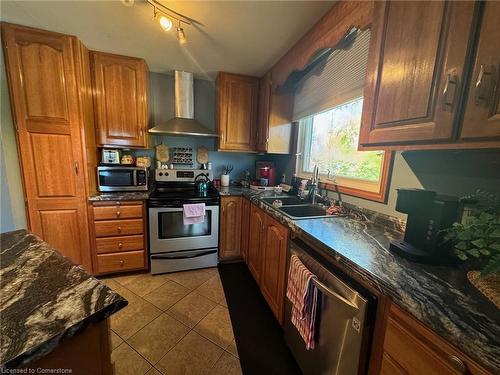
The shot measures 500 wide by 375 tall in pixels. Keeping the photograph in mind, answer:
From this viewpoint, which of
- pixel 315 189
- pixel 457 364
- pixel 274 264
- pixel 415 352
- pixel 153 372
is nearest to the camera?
pixel 457 364

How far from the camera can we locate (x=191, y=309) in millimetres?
1752

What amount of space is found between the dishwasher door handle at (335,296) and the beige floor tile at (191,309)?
3.86 feet

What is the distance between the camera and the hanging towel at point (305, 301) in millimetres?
1029

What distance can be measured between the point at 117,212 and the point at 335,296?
2.10 meters

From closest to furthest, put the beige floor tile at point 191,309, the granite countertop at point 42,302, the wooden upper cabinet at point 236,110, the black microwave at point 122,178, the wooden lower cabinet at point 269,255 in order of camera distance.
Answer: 1. the granite countertop at point 42,302
2. the wooden lower cabinet at point 269,255
3. the beige floor tile at point 191,309
4. the black microwave at point 122,178
5. the wooden upper cabinet at point 236,110

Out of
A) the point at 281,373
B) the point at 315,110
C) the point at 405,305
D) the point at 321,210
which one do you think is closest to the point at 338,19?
the point at 315,110

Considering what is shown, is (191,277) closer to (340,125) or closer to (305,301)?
(305,301)

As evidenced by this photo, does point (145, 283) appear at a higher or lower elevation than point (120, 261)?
lower

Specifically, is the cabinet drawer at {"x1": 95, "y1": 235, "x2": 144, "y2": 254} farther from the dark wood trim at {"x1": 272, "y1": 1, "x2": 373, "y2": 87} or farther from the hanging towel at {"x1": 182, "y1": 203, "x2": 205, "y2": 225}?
the dark wood trim at {"x1": 272, "y1": 1, "x2": 373, "y2": 87}

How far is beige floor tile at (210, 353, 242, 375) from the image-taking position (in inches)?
49.4

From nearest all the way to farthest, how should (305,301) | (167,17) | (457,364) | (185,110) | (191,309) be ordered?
(457,364) < (305,301) < (167,17) < (191,309) < (185,110)

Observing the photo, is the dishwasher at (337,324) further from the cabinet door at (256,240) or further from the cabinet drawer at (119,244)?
the cabinet drawer at (119,244)

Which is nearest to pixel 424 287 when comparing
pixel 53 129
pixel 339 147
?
pixel 339 147

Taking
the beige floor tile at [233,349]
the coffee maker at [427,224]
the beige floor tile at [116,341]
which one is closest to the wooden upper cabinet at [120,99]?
the beige floor tile at [116,341]
